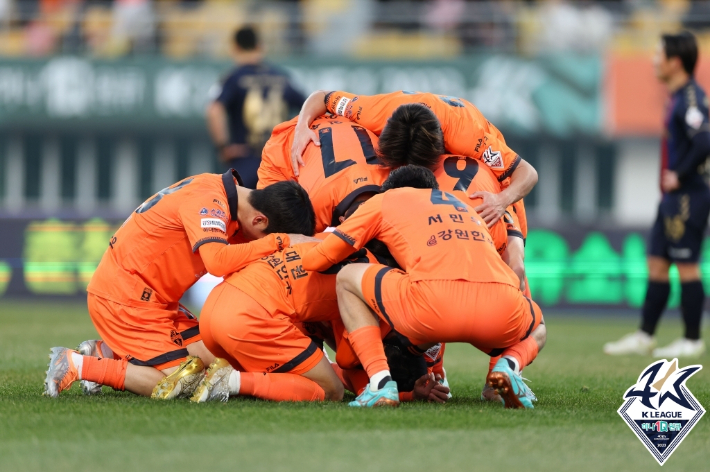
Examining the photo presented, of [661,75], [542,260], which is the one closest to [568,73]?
[542,260]

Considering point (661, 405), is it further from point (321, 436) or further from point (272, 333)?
point (272, 333)

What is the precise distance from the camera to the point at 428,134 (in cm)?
530

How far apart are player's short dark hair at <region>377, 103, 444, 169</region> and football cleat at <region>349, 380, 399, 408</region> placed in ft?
4.35

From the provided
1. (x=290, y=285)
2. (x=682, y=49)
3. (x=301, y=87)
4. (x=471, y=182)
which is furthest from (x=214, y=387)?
(x=301, y=87)

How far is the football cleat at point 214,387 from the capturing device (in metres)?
4.82

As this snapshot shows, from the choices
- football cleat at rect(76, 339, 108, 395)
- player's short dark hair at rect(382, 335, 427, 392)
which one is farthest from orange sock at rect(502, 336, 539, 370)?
football cleat at rect(76, 339, 108, 395)

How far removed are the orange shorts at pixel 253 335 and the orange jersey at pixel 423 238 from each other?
0.34 m

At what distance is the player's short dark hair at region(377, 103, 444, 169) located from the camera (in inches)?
209

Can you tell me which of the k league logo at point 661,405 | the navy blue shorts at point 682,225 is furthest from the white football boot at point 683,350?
the k league logo at point 661,405

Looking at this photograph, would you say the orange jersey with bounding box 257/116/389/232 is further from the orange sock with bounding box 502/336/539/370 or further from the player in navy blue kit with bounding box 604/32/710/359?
the player in navy blue kit with bounding box 604/32/710/359

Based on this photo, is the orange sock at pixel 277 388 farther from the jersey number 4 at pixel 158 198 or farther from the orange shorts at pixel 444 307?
the jersey number 4 at pixel 158 198

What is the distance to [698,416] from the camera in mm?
4367

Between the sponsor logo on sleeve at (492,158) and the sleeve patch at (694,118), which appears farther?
the sleeve patch at (694,118)

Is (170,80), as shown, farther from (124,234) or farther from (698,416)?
(698,416)
